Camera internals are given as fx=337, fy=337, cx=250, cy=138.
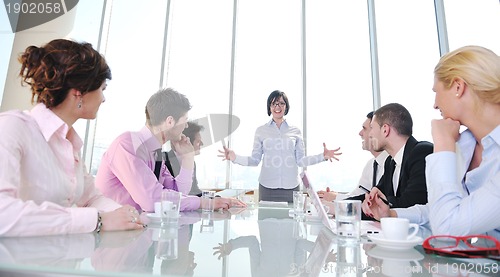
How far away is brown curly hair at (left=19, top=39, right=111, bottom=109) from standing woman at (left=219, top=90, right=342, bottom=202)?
2.11 meters

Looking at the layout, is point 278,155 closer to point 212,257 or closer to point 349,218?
point 349,218

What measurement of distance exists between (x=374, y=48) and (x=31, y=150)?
4.84 metres

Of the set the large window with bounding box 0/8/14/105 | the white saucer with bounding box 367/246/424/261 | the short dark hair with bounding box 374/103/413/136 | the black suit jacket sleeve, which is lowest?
the white saucer with bounding box 367/246/424/261

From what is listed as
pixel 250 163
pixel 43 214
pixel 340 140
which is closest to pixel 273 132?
pixel 250 163

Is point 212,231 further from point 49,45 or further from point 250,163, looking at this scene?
point 250,163

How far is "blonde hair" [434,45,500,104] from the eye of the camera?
3.54 feet

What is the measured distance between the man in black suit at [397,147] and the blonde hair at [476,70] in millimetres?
710

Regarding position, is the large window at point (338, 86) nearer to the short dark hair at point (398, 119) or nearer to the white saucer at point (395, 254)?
the short dark hair at point (398, 119)

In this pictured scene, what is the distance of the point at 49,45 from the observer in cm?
110

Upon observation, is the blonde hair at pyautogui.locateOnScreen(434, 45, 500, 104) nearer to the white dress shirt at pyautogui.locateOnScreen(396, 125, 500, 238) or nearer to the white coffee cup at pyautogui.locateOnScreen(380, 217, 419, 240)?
the white dress shirt at pyautogui.locateOnScreen(396, 125, 500, 238)

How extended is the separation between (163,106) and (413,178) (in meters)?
1.43

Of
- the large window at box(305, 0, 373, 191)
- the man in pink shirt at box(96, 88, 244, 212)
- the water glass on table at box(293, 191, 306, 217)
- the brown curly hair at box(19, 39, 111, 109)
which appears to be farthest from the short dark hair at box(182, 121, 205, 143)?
the large window at box(305, 0, 373, 191)

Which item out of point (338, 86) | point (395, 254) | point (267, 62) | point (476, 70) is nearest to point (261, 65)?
point (267, 62)

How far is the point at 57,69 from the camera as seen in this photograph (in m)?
1.11
